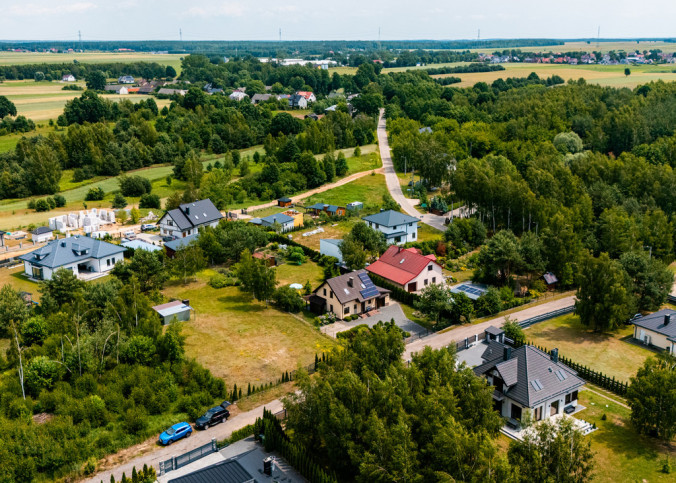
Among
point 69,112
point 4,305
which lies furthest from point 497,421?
point 69,112

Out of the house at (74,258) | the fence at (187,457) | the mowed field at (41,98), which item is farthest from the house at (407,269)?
the mowed field at (41,98)

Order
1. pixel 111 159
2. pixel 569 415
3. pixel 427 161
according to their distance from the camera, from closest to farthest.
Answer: pixel 569 415
pixel 427 161
pixel 111 159

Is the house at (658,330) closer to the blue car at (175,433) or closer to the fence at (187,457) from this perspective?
the fence at (187,457)

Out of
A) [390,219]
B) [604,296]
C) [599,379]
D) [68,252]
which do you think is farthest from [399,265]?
[68,252]

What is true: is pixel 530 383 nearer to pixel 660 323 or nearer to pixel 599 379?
pixel 599 379

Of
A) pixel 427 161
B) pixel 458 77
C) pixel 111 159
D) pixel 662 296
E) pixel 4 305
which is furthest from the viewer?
pixel 458 77

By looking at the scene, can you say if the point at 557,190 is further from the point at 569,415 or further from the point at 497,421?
the point at 497,421

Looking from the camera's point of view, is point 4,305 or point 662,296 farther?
point 662,296
